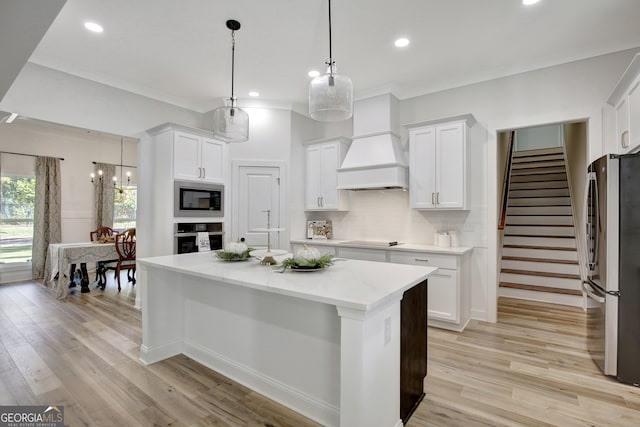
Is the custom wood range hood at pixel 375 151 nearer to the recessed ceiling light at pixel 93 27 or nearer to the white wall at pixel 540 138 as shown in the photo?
the recessed ceiling light at pixel 93 27

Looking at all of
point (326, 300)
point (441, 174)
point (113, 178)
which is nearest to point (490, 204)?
point (441, 174)

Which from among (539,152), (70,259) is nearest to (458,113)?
(539,152)

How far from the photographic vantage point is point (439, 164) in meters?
3.79

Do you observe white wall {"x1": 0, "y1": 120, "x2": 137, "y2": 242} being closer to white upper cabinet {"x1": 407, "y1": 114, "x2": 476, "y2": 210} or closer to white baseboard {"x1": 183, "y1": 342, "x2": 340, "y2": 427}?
white baseboard {"x1": 183, "y1": 342, "x2": 340, "y2": 427}

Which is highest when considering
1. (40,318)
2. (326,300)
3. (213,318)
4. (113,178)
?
(113,178)

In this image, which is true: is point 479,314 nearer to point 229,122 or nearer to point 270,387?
point 270,387

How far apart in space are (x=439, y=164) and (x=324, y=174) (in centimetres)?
169

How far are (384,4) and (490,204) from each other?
248 centimetres

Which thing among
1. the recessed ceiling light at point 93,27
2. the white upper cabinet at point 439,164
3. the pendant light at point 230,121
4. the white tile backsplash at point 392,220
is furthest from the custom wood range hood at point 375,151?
the recessed ceiling light at point 93,27

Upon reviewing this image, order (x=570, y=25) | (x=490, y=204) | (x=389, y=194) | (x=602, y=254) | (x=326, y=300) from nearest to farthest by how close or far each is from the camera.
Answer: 1. (x=326, y=300)
2. (x=602, y=254)
3. (x=570, y=25)
4. (x=490, y=204)
5. (x=389, y=194)

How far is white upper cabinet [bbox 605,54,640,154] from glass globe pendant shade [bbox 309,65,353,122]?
2.01 metres

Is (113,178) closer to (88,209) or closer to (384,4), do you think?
(88,209)

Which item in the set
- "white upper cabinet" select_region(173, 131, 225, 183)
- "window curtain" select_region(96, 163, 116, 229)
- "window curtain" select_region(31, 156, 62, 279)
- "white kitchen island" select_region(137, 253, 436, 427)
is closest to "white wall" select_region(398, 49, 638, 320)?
"white kitchen island" select_region(137, 253, 436, 427)

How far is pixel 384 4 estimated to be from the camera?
102 inches
